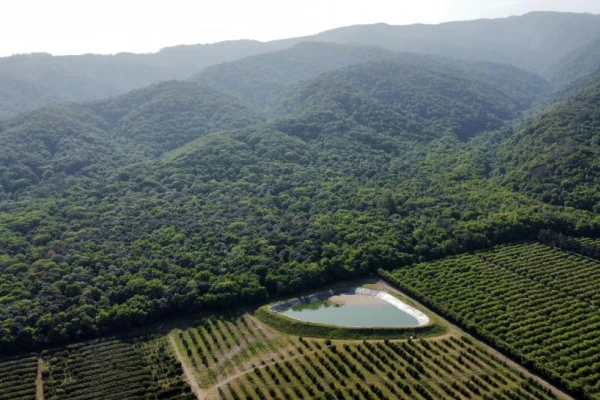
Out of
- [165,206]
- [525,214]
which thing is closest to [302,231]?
[165,206]

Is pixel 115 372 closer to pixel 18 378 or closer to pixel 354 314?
pixel 18 378

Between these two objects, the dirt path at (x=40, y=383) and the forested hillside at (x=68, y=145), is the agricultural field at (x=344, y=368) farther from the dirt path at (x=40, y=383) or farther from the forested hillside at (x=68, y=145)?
the forested hillside at (x=68, y=145)

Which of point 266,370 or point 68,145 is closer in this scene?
point 266,370

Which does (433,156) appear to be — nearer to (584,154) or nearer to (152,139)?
(584,154)

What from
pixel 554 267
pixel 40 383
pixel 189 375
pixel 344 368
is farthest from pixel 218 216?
pixel 554 267

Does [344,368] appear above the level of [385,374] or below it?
above

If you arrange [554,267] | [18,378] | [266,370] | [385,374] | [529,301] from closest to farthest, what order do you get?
[385,374] < [18,378] < [266,370] < [529,301] < [554,267]

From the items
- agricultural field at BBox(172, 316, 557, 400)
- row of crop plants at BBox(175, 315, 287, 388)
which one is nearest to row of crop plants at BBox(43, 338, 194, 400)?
row of crop plants at BBox(175, 315, 287, 388)
